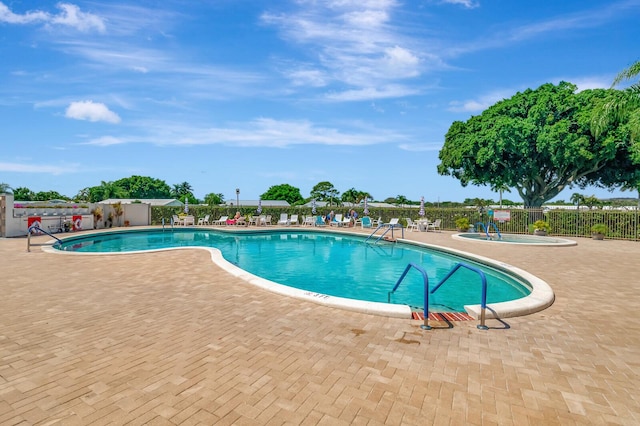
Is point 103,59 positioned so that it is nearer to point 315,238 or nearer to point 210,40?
point 210,40

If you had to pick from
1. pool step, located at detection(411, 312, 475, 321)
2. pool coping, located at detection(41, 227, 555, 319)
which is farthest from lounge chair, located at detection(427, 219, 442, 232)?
pool step, located at detection(411, 312, 475, 321)

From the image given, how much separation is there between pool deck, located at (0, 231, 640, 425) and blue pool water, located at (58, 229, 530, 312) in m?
2.24

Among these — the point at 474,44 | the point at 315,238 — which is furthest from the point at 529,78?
the point at 315,238

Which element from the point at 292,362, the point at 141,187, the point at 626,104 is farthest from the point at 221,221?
the point at 141,187

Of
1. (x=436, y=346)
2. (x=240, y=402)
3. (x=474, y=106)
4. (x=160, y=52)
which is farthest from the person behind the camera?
(x=474, y=106)

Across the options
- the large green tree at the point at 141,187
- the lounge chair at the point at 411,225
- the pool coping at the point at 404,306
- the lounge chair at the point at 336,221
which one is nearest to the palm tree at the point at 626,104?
the pool coping at the point at 404,306

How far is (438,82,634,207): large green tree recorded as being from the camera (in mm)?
22453

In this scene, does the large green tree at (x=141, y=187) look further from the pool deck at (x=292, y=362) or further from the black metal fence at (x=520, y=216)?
the pool deck at (x=292, y=362)

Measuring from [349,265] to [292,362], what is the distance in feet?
26.3

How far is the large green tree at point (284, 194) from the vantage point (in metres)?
104

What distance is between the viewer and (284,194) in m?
105

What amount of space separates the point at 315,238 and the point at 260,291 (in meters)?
13.2

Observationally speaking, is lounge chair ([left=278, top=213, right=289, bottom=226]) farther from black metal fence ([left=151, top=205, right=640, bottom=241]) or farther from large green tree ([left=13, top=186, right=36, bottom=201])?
large green tree ([left=13, top=186, right=36, bottom=201])

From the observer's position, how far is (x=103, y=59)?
36.4 feet
